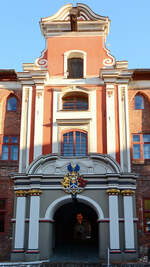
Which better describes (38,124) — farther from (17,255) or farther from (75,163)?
(17,255)

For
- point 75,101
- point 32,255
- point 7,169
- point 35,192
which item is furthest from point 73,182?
point 75,101

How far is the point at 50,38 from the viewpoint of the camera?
84.2 feet

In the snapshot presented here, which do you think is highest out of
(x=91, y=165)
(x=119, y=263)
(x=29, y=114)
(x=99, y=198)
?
(x=29, y=114)

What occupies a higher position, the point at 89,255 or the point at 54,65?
the point at 54,65

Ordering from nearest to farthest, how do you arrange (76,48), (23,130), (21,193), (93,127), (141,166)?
(21,193) < (141,166) < (93,127) < (23,130) < (76,48)

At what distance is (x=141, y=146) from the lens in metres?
23.1

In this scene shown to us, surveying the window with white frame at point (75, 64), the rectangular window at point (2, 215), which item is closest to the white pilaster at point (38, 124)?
the window with white frame at point (75, 64)

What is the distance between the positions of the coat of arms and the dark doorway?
2852mm

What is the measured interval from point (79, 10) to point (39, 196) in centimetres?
1371

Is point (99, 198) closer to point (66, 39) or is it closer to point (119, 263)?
point (119, 263)

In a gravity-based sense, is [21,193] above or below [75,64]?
below

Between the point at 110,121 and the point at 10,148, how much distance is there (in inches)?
260

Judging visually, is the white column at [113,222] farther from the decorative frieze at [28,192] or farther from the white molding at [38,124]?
the white molding at [38,124]

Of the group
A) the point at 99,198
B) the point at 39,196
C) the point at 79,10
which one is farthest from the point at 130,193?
the point at 79,10
